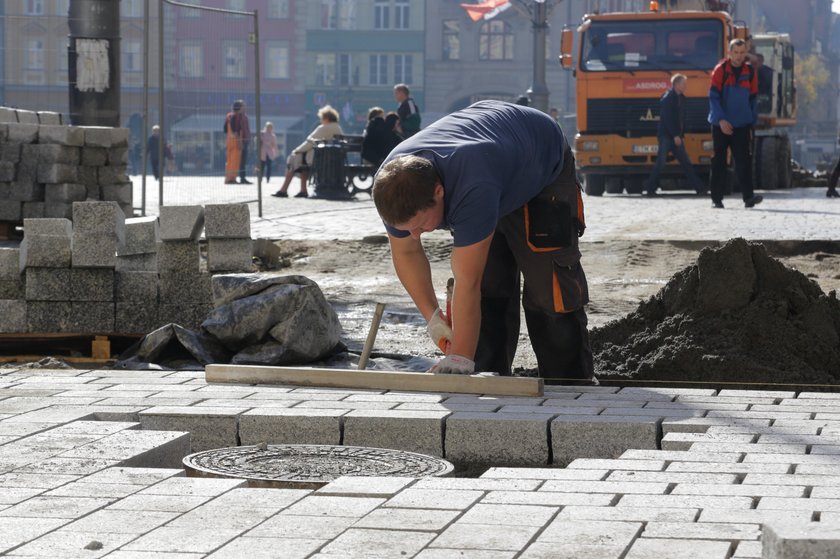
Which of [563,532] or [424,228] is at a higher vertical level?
[424,228]

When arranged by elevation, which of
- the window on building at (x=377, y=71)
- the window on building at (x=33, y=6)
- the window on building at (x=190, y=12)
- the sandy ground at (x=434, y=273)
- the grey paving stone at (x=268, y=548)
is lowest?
the sandy ground at (x=434, y=273)

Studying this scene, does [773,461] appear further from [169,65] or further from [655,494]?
[169,65]

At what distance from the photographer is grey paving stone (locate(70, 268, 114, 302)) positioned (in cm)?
822

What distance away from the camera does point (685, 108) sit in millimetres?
23219

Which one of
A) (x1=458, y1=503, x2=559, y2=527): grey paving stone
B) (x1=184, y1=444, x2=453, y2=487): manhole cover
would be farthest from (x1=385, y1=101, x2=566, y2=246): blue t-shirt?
(x1=458, y1=503, x2=559, y2=527): grey paving stone

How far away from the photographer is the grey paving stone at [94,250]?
8.11 metres

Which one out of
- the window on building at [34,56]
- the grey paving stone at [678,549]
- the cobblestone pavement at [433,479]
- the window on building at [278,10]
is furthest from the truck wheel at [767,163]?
the window on building at [278,10]

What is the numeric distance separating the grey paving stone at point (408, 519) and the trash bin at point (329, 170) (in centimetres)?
1999

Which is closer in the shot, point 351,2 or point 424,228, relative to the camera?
point 424,228

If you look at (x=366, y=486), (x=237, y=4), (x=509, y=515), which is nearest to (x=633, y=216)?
(x=366, y=486)

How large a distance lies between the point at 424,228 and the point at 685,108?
734 inches

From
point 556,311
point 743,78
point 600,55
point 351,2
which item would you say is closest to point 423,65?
point 351,2

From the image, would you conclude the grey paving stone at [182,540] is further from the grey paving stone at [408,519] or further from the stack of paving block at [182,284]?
the stack of paving block at [182,284]

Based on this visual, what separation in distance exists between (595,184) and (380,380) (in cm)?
1945
